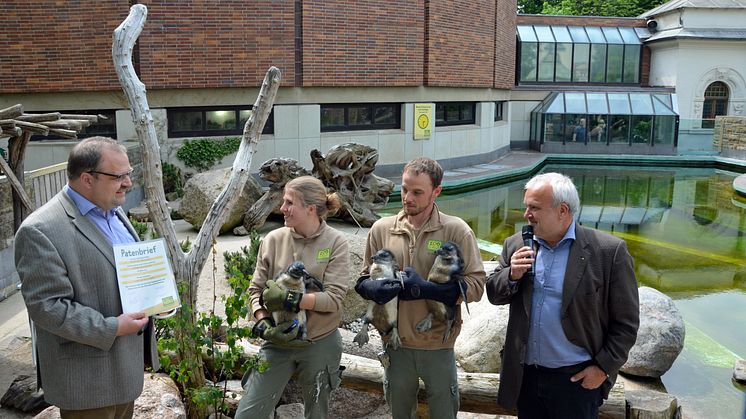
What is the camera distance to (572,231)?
320 cm

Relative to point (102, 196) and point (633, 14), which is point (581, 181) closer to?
point (102, 196)

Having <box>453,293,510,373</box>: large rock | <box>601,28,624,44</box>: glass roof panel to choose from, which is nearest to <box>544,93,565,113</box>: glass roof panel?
<box>601,28,624,44</box>: glass roof panel

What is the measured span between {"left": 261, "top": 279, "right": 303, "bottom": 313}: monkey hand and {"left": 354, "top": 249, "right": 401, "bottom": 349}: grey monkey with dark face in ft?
1.36

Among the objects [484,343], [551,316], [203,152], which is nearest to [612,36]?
[203,152]

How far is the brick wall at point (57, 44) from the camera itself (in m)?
14.7

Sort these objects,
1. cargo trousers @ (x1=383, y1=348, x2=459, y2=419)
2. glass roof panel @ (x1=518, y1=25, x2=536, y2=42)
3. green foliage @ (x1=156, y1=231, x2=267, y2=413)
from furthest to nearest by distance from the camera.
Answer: glass roof panel @ (x1=518, y1=25, x2=536, y2=42), green foliage @ (x1=156, y1=231, x2=267, y2=413), cargo trousers @ (x1=383, y1=348, x2=459, y2=419)

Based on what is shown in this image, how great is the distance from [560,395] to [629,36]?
3128cm

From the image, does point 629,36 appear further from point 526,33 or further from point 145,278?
point 145,278

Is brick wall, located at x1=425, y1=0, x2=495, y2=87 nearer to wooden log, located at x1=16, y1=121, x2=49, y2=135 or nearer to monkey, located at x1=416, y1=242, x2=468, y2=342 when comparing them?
wooden log, located at x1=16, y1=121, x2=49, y2=135

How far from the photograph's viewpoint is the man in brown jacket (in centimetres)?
345

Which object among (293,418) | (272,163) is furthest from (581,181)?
(293,418)

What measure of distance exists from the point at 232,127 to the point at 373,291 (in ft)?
45.5

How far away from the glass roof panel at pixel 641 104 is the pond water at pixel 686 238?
4.16 metres

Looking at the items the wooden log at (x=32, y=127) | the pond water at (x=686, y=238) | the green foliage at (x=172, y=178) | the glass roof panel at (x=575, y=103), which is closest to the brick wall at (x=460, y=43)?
the pond water at (x=686, y=238)
